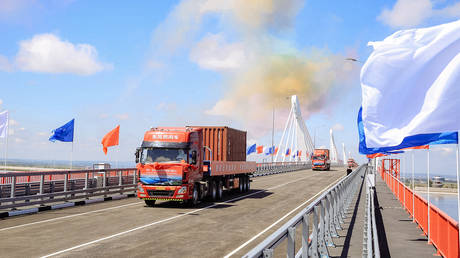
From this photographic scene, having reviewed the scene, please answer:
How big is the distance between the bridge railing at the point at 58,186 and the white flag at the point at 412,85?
1407 cm

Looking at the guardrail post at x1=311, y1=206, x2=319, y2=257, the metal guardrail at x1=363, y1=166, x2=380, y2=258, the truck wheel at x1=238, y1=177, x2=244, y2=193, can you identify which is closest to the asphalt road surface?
the guardrail post at x1=311, y1=206, x2=319, y2=257

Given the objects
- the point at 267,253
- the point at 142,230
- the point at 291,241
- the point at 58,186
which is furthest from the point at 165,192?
the point at 267,253

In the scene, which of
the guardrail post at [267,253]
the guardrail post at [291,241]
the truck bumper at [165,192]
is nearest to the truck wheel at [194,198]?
the truck bumper at [165,192]

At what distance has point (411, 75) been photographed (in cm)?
567

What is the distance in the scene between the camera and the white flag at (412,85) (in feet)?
17.1

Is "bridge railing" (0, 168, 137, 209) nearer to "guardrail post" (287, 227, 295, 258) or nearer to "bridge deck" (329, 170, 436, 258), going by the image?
"bridge deck" (329, 170, 436, 258)

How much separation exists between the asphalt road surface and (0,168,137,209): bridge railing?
915mm

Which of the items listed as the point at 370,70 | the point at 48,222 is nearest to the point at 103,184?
the point at 48,222

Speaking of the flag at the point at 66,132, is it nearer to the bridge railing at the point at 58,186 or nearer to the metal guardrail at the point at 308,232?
the bridge railing at the point at 58,186

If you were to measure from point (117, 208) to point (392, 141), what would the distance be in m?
14.7

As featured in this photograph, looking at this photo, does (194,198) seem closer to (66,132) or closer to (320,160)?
(66,132)

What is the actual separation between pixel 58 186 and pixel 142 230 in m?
8.87

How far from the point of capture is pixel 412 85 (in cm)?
566

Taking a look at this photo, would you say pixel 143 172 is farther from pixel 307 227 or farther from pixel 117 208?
pixel 307 227
